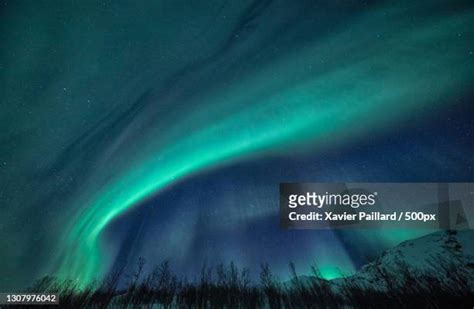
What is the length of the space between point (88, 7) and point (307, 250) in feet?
10.4

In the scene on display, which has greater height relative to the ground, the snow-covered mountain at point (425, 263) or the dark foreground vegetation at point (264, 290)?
the snow-covered mountain at point (425, 263)

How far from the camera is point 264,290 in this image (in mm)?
4316

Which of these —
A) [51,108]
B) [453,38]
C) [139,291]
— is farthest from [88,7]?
[453,38]

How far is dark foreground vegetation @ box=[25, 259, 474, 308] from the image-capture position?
4.25m

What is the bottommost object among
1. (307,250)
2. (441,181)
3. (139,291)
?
(139,291)

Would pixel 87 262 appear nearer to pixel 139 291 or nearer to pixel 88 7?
pixel 139 291

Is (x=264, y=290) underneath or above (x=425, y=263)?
underneath

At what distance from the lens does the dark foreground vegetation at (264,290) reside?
425cm

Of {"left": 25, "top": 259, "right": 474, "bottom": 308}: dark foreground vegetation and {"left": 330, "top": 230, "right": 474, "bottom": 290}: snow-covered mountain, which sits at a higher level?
{"left": 330, "top": 230, "right": 474, "bottom": 290}: snow-covered mountain

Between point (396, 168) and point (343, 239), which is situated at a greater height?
point (396, 168)

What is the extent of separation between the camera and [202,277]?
4.35 meters

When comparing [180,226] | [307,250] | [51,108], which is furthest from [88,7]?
[307,250]

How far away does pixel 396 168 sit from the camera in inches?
174

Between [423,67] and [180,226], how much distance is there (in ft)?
9.14
